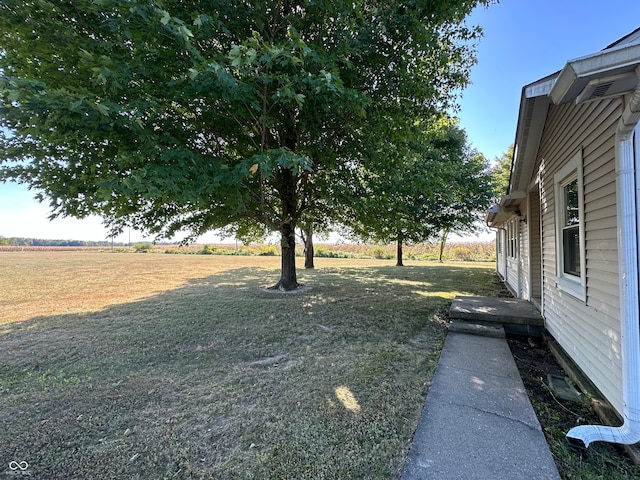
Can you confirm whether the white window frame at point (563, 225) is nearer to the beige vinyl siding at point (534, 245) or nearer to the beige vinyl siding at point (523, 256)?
the beige vinyl siding at point (534, 245)

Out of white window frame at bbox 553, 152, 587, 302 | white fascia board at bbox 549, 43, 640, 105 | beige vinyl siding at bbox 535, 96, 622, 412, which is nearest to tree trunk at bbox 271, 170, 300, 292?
white window frame at bbox 553, 152, 587, 302

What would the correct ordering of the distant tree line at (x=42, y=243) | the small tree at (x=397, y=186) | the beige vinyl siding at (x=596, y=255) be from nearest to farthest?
the beige vinyl siding at (x=596, y=255) → the small tree at (x=397, y=186) → the distant tree line at (x=42, y=243)

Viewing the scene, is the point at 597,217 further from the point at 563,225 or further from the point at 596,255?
the point at 563,225

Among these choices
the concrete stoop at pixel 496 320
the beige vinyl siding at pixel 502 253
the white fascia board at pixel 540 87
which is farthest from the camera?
the beige vinyl siding at pixel 502 253

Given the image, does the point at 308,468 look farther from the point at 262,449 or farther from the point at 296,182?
the point at 296,182

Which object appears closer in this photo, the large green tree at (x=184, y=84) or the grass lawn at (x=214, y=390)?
the grass lawn at (x=214, y=390)

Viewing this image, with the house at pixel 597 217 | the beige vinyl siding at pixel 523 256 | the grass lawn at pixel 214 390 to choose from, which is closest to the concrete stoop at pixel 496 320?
the house at pixel 597 217

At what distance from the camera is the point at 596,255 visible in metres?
2.84

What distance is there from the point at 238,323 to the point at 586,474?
4925mm

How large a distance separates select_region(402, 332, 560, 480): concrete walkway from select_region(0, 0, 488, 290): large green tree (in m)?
3.18

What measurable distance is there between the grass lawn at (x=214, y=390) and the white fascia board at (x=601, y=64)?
9.05 feet

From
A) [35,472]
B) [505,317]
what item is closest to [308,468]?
[35,472]

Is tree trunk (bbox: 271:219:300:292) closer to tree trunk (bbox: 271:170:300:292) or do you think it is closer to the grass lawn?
tree trunk (bbox: 271:170:300:292)

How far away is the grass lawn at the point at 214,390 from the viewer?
2.01 metres
